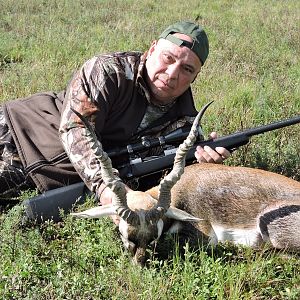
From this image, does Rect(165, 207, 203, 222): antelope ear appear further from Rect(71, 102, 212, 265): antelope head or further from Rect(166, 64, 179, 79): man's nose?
Rect(166, 64, 179, 79): man's nose

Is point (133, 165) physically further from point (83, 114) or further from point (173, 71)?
point (173, 71)

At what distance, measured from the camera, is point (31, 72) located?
973 cm

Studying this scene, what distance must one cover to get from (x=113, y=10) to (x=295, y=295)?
14.6m

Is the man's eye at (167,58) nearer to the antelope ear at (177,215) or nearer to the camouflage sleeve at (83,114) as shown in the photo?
the camouflage sleeve at (83,114)

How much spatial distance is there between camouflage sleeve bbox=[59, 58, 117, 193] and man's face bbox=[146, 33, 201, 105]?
1.77 feet

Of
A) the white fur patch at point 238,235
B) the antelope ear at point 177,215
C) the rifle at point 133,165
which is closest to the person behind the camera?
the antelope ear at point 177,215

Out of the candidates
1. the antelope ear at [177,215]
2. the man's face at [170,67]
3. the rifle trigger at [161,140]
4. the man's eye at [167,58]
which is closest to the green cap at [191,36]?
the man's face at [170,67]

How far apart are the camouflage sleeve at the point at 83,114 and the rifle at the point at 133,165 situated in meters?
0.37

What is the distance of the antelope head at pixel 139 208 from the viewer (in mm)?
4176

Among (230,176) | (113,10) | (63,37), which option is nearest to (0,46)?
(63,37)

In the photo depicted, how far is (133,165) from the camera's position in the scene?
221 inches

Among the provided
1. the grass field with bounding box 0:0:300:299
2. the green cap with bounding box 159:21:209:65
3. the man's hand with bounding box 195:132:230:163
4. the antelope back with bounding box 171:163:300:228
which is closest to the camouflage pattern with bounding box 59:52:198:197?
the green cap with bounding box 159:21:209:65

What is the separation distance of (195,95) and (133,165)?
141 inches

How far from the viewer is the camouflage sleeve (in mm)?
5168
